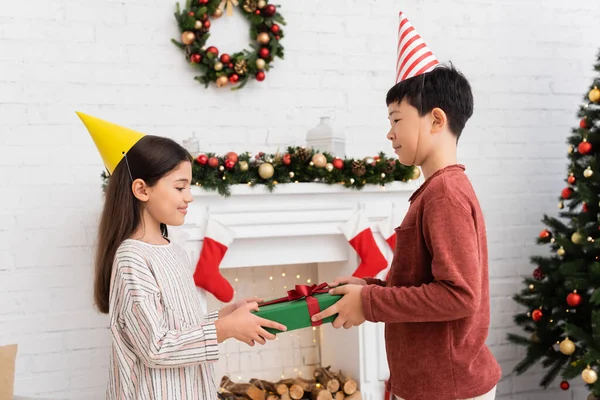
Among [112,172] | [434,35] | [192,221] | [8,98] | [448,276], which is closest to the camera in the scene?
[448,276]

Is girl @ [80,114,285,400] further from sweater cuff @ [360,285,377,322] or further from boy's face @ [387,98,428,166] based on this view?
boy's face @ [387,98,428,166]

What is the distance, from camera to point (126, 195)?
1.67m

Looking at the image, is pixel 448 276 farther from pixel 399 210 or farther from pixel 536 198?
pixel 536 198

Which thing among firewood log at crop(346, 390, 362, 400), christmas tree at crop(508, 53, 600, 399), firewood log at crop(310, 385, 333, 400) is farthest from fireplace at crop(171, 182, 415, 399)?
christmas tree at crop(508, 53, 600, 399)

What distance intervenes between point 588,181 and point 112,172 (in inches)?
84.2

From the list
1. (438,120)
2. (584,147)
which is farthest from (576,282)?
(438,120)

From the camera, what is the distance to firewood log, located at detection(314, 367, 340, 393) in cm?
275

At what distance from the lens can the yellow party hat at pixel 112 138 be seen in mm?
1675

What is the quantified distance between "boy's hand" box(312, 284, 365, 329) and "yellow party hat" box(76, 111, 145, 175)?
68 cm

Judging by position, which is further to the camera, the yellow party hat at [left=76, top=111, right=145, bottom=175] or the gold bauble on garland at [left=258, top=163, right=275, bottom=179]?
the gold bauble on garland at [left=258, top=163, right=275, bottom=179]

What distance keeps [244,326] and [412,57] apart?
0.81 meters

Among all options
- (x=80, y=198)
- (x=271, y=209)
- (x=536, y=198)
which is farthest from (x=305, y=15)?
(x=536, y=198)

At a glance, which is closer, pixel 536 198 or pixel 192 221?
pixel 192 221

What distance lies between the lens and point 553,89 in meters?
3.53
